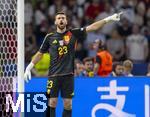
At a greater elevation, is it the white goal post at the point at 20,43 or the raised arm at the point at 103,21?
the raised arm at the point at 103,21

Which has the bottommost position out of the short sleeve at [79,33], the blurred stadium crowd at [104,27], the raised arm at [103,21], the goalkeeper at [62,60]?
the goalkeeper at [62,60]

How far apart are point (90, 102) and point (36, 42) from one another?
5.30 meters

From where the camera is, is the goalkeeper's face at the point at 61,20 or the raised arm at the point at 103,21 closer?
the raised arm at the point at 103,21

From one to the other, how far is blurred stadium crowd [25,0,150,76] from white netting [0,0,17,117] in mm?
5891

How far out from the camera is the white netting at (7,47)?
1130 cm

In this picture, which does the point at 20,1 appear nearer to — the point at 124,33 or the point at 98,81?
the point at 98,81

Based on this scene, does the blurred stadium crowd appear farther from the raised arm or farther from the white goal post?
the white goal post

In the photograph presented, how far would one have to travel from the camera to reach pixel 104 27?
18625 millimetres

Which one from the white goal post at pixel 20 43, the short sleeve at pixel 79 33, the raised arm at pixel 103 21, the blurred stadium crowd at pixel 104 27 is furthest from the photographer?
the blurred stadium crowd at pixel 104 27

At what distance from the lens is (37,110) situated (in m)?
12.3

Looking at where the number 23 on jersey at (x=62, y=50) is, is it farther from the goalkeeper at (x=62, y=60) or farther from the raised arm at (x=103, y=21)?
the raised arm at (x=103, y=21)

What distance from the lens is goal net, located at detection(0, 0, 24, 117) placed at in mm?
11281

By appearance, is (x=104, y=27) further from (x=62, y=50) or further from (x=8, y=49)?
(x=8, y=49)

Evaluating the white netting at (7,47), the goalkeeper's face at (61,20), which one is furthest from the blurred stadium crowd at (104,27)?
the white netting at (7,47)
